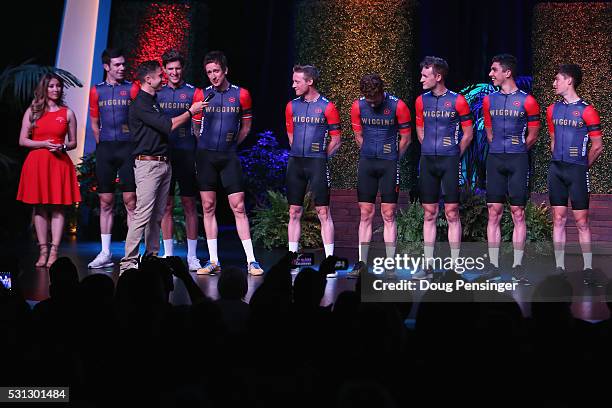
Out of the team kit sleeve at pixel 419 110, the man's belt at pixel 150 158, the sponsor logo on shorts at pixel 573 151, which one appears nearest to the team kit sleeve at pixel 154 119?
the man's belt at pixel 150 158

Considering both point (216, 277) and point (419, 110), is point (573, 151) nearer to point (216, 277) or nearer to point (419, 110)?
point (419, 110)

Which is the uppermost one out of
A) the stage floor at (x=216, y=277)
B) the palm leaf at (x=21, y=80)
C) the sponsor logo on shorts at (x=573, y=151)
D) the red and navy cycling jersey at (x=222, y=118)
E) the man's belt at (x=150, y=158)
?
the palm leaf at (x=21, y=80)

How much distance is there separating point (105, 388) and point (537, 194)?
8.58 m

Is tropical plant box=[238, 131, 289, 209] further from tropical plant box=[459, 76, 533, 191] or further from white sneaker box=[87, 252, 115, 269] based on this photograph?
white sneaker box=[87, 252, 115, 269]

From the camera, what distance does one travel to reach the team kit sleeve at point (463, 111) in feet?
24.9

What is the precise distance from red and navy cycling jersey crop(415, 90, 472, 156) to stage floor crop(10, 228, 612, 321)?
1.15 m

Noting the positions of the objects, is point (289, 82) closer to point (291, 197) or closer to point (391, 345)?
point (291, 197)

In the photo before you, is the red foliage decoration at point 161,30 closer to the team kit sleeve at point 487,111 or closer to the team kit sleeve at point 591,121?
the team kit sleeve at point 487,111

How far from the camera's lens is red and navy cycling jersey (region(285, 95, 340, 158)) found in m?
7.71

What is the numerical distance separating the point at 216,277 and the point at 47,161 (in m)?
1.88

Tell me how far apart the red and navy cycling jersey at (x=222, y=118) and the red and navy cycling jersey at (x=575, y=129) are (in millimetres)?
2833

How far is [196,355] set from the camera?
2678 mm

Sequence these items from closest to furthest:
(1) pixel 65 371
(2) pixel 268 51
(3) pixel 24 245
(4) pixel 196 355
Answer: (1) pixel 65 371 → (4) pixel 196 355 → (3) pixel 24 245 → (2) pixel 268 51

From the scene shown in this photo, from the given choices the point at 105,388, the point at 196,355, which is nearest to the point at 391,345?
the point at 196,355
